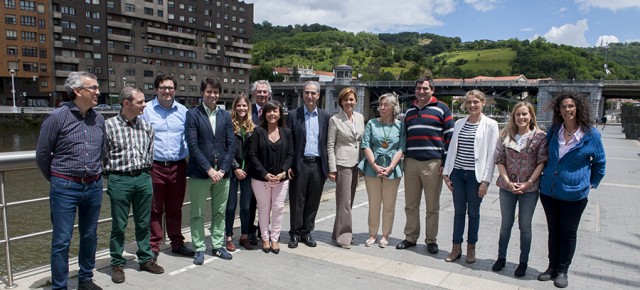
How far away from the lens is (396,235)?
5.64 metres

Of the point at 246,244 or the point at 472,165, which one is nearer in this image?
the point at 472,165

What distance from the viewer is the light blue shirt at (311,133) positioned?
489 cm

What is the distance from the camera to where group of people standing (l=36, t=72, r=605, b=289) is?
343cm

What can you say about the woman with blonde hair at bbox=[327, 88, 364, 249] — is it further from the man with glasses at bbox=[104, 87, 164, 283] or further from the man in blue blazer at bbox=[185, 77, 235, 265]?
the man with glasses at bbox=[104, 87, 164, 283]

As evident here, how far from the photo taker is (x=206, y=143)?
4273 millimetres

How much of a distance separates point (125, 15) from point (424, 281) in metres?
59.6

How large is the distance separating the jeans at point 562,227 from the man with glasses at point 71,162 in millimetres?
4006

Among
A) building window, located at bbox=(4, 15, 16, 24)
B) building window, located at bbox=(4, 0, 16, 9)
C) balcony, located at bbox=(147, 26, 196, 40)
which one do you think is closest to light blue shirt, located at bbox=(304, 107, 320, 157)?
building window, located at bbox=(4, 15, 16, 24)

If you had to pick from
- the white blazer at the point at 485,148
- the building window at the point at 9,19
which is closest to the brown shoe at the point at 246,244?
the white blazer at the point at 485,148

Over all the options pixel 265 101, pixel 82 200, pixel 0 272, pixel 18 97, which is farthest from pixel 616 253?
pixel 18 97

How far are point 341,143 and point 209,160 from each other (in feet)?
5.04

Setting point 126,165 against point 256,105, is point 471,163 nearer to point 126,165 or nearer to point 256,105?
point 256,105

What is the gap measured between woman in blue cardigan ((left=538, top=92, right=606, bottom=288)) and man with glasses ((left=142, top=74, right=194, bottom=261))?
11.6 feet

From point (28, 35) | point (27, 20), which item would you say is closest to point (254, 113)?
point (28, 35)
